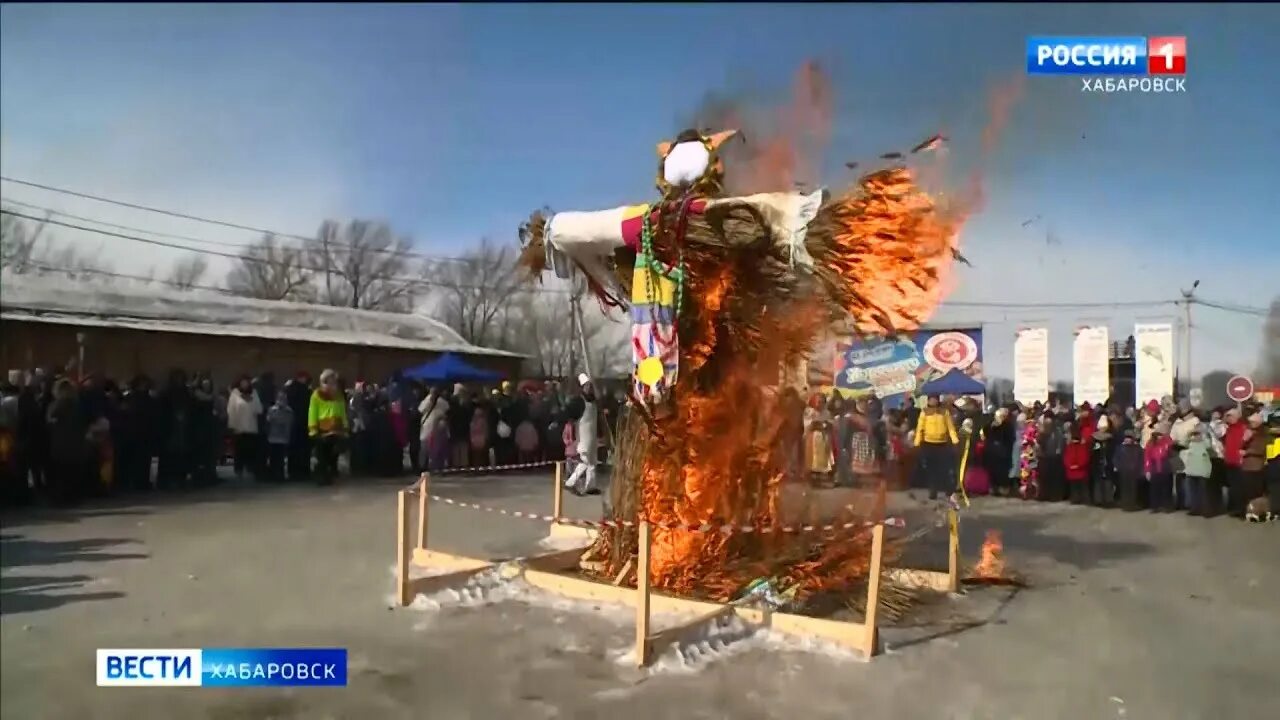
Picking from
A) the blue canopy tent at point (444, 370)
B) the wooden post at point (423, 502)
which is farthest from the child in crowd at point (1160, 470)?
the blue canopy tent at point (444, 370)

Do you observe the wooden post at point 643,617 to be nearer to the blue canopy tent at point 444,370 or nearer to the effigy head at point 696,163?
the effigy head at point 696,163

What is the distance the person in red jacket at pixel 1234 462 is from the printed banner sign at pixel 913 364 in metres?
1.69

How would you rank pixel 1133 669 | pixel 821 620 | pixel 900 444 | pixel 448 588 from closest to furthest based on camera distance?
1. pixel 1133 669
2. pixel 821 620
3. pixel 448 588
4. pixel 900 444

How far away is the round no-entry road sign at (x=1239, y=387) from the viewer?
3.64m

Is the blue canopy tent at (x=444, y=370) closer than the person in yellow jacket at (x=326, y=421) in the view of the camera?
No

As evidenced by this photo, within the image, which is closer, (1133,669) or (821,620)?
(1133,669)

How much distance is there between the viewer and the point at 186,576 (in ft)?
18.7

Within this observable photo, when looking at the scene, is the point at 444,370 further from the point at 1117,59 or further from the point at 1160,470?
the point at 1117,59

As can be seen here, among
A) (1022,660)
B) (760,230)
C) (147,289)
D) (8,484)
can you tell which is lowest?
(1022,660)

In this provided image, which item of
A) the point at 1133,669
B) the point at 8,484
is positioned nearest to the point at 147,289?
the point at 8,484

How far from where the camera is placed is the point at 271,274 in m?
5.27

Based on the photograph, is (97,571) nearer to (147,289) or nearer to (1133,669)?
(147,289)

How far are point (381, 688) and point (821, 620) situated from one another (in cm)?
231

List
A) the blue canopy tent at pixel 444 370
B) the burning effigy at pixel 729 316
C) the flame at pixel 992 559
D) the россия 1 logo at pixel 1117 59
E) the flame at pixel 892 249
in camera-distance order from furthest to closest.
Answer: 1. the blue canopy tent at pixel 444 370
2. the flame at pixel 992 559
3. the burning effigy at pixel 729 316
4. the flame at pixel 892 249
5. the россия 1 logo at pixel 1117 59
